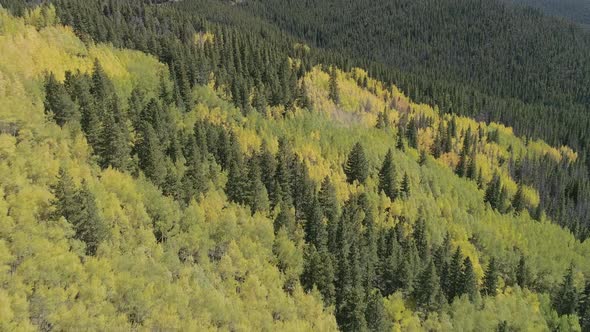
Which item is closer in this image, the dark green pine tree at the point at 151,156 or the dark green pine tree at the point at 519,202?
the dark green pine tree at the point at 151,156

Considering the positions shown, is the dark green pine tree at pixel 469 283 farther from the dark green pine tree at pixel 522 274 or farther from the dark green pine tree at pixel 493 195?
the dark green pine tree at pixel 493 195

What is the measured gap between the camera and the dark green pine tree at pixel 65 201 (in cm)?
6216

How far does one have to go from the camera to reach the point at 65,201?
62250mm

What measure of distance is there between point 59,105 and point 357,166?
74.2 meters

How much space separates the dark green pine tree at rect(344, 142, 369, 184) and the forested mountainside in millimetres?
602

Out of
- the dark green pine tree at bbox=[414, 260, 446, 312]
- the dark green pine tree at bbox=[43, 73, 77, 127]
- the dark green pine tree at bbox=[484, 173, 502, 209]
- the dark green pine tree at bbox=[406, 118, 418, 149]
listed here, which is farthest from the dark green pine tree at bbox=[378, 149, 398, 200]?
the dark green pine tree at bbox=[43, 73, 77, 127]

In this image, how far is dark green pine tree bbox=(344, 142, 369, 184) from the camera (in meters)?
128

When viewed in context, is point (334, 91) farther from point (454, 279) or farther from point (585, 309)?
point (585, 309)

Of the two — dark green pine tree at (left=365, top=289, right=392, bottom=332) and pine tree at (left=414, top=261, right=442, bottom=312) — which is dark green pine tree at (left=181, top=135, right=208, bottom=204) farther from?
pine tree at (left=414, top=261, right=442, bottom=312)

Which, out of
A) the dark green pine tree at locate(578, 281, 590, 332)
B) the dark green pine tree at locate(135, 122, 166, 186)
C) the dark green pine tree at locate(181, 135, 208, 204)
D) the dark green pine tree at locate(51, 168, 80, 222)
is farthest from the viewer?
the dark green pine tree at locate(578, 281, 590, 332)

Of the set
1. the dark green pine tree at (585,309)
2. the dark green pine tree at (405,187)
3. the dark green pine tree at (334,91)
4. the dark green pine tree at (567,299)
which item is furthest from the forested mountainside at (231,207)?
the dark green pine tree at (334,91)

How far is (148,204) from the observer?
79.0m

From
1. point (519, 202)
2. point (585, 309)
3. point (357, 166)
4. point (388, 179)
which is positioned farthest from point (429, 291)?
point (519, 202)

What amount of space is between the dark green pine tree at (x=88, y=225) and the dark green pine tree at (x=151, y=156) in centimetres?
→ 2085
